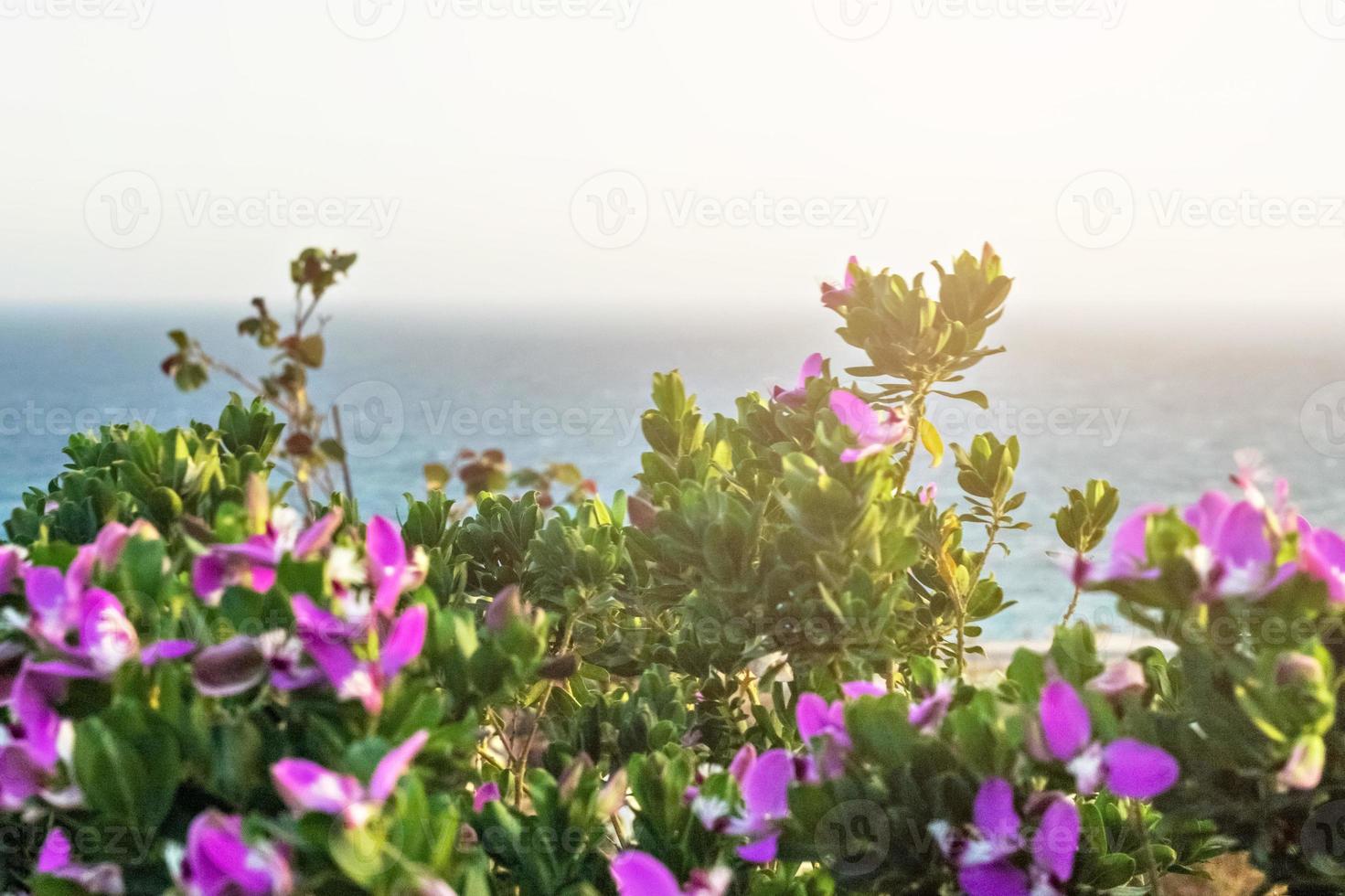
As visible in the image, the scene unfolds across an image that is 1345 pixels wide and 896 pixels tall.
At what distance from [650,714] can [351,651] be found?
0.82 m

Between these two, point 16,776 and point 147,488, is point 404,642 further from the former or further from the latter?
point 147,488

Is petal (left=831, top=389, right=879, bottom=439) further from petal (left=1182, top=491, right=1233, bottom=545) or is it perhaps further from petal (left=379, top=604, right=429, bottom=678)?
petal (left=379, top=604, right=429, bottom=678)

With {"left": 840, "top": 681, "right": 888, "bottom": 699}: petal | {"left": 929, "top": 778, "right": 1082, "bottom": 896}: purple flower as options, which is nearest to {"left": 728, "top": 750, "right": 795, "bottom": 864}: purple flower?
{"left": 840, "top": 681, "right": 888, "bottom": 699}: petal

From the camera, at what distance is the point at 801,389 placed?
103 inches

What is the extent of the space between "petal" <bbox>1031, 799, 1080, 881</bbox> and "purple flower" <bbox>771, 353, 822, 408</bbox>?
1162mm

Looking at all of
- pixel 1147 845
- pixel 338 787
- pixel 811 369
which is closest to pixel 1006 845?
pixel 1147 845

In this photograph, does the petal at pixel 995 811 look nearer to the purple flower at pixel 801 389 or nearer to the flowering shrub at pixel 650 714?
the flowering shrub at pixel 650 714

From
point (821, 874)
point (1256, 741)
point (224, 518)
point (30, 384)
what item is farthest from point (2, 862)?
point (30, 384)

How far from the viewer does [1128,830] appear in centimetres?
229

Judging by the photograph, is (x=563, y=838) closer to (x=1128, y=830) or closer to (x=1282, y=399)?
(x=1128, y=830)

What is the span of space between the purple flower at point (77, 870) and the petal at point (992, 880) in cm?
113

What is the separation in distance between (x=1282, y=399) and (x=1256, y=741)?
9336cm

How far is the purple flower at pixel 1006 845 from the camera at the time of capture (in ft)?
5.21

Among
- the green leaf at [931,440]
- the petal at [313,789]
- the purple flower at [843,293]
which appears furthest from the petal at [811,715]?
the purple flower at [843,293]
